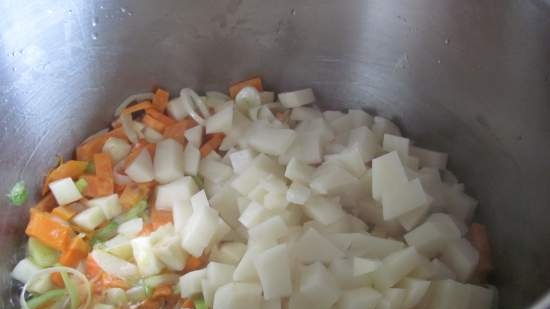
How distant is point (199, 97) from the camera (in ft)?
7.24

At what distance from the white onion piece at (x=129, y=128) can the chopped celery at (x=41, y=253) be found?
442 mm

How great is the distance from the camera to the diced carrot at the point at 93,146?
82.6 inches

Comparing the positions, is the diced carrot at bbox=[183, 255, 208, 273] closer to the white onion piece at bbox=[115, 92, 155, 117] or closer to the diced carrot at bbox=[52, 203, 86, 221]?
the diced carrot at bbox=[52, 203, 86, 221]

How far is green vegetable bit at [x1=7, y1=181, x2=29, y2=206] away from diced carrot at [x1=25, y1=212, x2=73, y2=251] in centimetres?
7

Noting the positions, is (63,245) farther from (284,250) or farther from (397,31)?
(397,31)

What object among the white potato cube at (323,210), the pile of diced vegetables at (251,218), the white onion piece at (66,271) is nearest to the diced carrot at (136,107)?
the pile of diced vegetables at (251,218)

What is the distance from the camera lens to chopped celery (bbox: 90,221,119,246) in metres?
1.93

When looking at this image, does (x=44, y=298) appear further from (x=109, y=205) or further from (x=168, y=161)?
(x=168, y=161)

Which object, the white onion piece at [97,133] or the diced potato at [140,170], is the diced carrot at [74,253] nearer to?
the diced potato at [140,170]

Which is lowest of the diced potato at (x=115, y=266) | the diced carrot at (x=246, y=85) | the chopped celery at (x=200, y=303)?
the chopped celery at (x=200, y=303)

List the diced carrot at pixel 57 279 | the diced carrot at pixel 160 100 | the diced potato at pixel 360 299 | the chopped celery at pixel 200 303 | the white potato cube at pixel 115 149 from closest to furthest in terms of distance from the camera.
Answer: the diced potato at pixel 360 299, the chopped celery at pixel 200 303, the diced carrot at pixel 57 279, the white potato cube at pixel 115 149, the diced carrot at pixel 160 100

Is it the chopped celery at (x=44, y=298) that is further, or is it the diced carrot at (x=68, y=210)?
the diced carrot at (x=68, y=210)

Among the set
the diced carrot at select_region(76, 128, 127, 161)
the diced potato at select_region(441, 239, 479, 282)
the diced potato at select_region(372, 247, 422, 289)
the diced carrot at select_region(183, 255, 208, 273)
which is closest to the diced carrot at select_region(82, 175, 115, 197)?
the diced carrot at select_region(76, 128, 127, 161)

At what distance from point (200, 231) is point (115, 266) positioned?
263 millimetres
